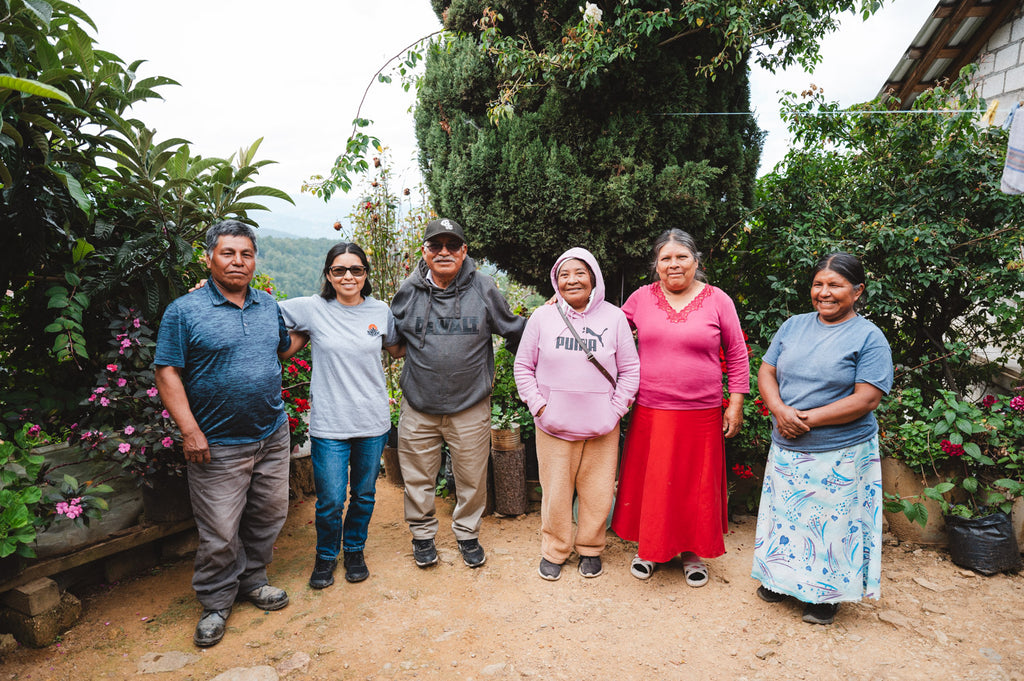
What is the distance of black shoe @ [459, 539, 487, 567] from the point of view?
3559 mm

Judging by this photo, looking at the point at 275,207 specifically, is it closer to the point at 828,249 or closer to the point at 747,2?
the point at 747,2

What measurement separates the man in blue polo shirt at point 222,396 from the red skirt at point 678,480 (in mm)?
2052

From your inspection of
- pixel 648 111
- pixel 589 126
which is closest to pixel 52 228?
pixel 589 126

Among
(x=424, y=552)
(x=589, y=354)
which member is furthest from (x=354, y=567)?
(x=589, y=354)

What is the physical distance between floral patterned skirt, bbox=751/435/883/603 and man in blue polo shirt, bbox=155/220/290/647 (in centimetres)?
272

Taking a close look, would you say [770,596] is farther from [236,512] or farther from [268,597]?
[236,512]

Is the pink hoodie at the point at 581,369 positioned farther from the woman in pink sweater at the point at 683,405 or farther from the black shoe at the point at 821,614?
the black shoe at the point at 821,614

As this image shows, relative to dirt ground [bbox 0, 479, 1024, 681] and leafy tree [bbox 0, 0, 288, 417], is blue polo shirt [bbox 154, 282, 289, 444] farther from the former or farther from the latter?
dirt ground [bbox 0, 479, 1024, 681]

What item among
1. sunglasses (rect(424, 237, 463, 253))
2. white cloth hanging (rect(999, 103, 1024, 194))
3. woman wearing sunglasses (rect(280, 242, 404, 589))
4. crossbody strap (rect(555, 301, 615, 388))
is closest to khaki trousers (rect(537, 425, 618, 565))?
crossbody strap (rect(555, 301, 615, 388))

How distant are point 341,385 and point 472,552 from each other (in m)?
1.38

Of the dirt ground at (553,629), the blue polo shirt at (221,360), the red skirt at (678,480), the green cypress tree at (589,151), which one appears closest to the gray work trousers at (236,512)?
the blue polo shirt at (221,360)

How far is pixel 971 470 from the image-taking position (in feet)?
11.4

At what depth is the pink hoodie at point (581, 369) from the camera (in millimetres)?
3143

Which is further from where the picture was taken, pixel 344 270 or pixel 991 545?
pixel 991 545
